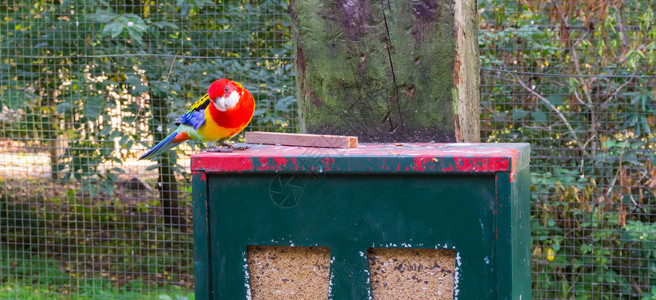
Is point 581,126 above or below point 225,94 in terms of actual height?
below

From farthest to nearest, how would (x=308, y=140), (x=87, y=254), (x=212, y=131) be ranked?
(x=87, y=254)
(x=212, y=131)
(x=308, y=140)

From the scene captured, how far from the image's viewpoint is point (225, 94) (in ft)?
5.55

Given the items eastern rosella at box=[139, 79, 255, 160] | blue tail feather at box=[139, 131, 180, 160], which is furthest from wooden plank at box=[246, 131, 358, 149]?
blue tail feather at box=[139, 131, 180, 160]

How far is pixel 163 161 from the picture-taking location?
14.6 ft

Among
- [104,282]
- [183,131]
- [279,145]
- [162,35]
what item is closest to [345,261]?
[279,145]

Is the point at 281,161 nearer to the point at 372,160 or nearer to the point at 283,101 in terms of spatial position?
the point at 372,160

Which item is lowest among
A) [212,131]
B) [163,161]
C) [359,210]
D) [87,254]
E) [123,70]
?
[87,254]

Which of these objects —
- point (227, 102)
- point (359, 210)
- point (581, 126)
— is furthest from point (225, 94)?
point (581, 126)

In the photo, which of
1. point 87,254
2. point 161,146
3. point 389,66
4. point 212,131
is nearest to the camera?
point 389,66

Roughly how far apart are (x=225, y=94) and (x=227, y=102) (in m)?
0.02

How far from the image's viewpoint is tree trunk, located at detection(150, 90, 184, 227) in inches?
164

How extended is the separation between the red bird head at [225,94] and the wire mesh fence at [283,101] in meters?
2.14

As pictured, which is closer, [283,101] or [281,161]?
[281,161]

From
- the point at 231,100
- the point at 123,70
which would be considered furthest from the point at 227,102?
the point at 123,70
